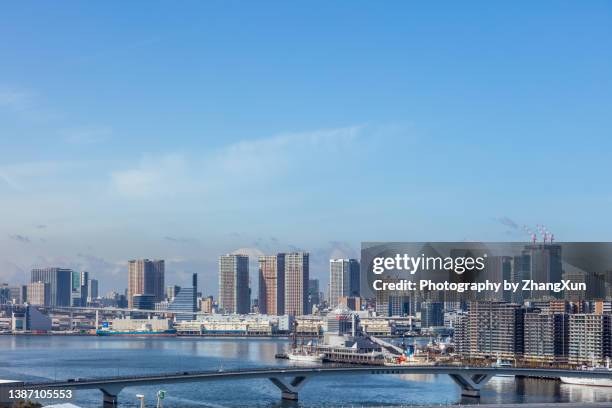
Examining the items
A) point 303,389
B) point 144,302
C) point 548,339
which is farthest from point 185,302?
point 303,389

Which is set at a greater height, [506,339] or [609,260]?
[609,260]

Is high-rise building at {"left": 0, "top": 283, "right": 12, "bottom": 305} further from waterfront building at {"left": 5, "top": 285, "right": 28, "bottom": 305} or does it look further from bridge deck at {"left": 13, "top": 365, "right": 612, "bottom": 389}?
bridge deck at {"left": 13, "top": 365, "right": 612, "bottom": 389}

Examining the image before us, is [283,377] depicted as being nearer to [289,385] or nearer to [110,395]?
[289,385]

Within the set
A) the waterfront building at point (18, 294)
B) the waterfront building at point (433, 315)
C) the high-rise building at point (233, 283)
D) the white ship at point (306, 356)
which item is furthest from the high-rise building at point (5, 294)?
the white ship at point (306, 356)

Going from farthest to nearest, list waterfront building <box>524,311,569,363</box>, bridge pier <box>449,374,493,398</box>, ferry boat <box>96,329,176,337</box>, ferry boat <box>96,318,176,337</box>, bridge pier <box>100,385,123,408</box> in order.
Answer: ferry boat <box>96,318,176,337</box> < ferry boat <box>96,329,176,337</box> < waterfront building <box>524,311,569,363</box> < bridge pier <box>449,374,493,398</box> < bridge pier <box>100,385,123,408</box>

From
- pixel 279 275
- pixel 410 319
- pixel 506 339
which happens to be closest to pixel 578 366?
pixel 506 339

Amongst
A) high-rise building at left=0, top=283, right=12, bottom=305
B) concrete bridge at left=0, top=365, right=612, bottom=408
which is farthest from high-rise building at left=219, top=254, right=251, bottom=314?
concrete bridge at left=0, top=365, right=612, bottom=408

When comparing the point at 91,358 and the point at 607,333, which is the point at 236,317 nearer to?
the point at 91,358
